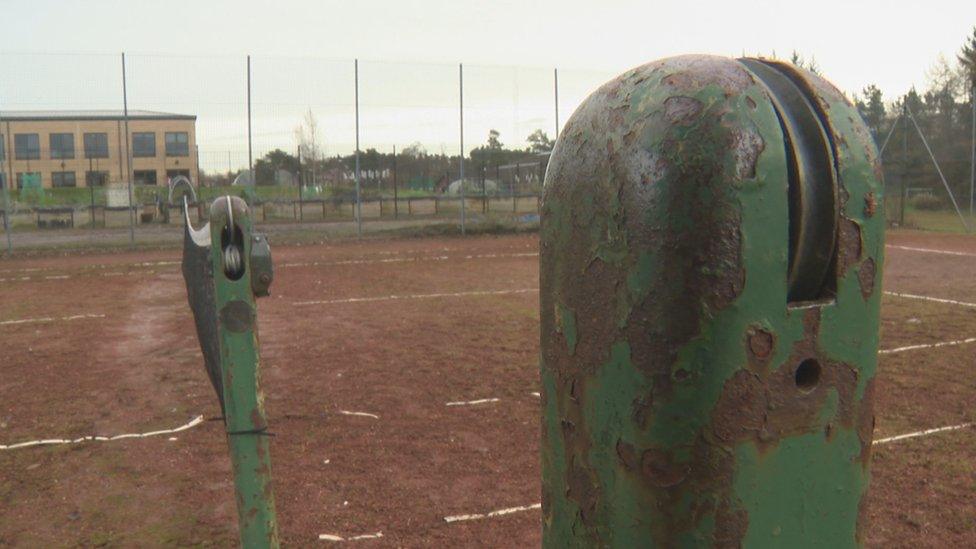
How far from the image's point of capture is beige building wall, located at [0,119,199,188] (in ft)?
63.5

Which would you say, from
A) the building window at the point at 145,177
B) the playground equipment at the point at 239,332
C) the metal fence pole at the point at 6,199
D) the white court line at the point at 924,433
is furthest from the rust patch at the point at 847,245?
the building window at the point at 145,177

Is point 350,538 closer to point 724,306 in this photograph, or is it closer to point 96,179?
point 724,306

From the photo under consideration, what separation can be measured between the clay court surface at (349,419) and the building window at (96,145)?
11395 mm

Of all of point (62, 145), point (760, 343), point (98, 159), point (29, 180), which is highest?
point (62, 145)

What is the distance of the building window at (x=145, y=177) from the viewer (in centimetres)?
2370

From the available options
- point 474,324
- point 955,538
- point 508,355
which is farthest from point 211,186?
point 955,538

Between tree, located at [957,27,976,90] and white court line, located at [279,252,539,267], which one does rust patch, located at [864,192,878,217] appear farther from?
tree, located at [957,27,976,90]

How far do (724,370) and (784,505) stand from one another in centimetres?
14

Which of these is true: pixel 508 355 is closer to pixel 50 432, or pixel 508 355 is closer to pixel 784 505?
pixel 50 432

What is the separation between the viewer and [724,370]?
0.71m

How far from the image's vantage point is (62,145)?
77.2 ft

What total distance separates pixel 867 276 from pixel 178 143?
21.8 meters

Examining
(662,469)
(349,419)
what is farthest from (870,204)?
(349,419)

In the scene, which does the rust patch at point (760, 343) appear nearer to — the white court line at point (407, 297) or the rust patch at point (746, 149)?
the rust patch at point (746, 149)
